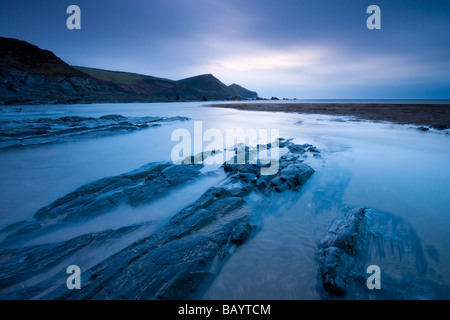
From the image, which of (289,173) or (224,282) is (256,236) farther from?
(289,173)

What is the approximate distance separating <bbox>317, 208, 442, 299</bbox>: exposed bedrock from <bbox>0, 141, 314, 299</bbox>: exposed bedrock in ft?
3.78

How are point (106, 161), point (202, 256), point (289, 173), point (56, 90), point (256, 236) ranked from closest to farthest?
point (202, 256), point (256, 236), point (289, 173), point (106, 161), point (56, 90)

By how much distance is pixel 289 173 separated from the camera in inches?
188

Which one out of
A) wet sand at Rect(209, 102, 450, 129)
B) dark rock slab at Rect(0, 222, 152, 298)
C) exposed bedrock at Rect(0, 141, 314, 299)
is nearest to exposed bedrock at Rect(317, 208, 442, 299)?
exposed bedrock at Rect(0, 141, 314, 299)

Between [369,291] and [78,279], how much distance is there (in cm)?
325

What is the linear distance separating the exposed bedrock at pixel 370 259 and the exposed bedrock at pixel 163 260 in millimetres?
1152

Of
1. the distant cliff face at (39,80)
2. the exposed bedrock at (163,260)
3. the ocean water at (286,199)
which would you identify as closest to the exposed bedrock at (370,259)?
the ocean water at (286,199)

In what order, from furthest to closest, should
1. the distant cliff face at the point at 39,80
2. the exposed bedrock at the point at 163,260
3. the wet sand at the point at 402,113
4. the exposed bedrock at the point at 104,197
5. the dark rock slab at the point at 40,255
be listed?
the distant cliff face at the point at 39,80, the wet sand at the point at 402,113, the exposed bedrock at the point at 104,197, the dark rock slab at the point at 40,255, the exposed bedrock at the point at 163,260

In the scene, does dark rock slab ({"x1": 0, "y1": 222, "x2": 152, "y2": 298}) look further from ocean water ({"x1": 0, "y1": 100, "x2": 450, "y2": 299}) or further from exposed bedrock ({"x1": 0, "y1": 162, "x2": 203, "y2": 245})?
exposed bedrock ({"x1": 0, "y1": 162, "x2": 203, "y2": 245})

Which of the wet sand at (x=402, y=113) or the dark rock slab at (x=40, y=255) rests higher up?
the wet sand at (x=402, y=113)

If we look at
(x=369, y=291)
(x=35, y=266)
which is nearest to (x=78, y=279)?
(x=35, y=266)

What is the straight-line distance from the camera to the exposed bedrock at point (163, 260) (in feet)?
6.23

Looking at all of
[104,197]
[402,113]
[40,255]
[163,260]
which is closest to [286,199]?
[163,260]

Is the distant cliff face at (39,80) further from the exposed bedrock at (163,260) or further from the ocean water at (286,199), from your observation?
the exposed bedrock at (163,260)
